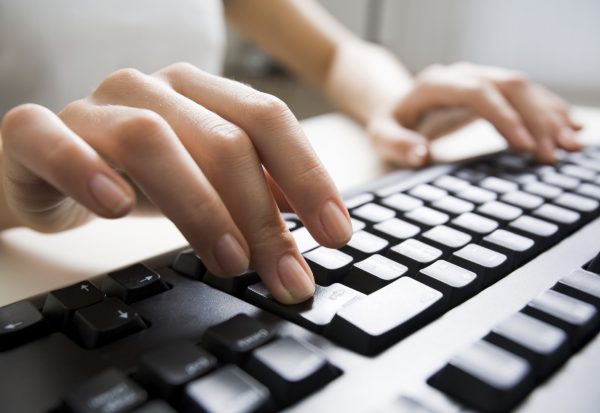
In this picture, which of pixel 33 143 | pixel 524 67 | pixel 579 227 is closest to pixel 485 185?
pixel 579 227

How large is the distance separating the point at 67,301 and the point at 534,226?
25 centimetres

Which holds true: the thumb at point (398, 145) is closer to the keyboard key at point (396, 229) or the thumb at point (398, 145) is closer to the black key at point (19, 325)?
the keyboard key at point (396, 229)

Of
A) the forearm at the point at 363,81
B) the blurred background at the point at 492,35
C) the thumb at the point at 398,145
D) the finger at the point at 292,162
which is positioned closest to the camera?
the finger at the point at 292,162

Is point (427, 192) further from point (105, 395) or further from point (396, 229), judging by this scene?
point (105, 395)

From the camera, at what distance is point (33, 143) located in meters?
0.22

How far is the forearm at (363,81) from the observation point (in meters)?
0.69

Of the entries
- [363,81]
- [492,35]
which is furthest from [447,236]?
[492,35]

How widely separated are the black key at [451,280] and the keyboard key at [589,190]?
0.18 m

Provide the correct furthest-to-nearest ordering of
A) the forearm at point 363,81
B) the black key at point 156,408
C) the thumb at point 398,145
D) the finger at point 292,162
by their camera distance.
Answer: the forearm at point 363,81 → the thumb at point 398,145 → the finger at point 292,162 → the black key at point 156,408

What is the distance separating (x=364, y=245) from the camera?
284mm

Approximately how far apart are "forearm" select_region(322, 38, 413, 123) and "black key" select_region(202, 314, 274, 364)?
1.52ft

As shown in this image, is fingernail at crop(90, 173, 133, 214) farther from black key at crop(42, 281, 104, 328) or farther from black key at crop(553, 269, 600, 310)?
black key at crop(553, 269, 600, 310)

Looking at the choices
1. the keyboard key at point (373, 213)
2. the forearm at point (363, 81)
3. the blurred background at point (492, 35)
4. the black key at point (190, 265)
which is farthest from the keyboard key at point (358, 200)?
the blurred background at point (492, 35)

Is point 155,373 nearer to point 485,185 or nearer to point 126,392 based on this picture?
point 126,392
